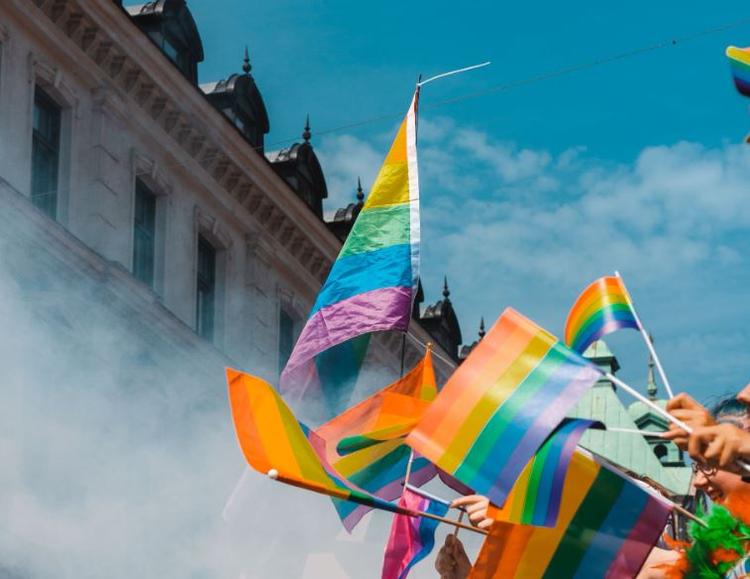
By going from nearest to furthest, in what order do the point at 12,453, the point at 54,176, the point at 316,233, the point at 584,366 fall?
the point at 584,366, the point at 12,453, the point at 54,176, the point at 316,233

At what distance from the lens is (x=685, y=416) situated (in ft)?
21.7

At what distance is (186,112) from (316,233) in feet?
13.7

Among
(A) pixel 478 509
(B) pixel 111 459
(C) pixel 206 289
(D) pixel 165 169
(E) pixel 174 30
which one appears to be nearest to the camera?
(A) pixel 478 509

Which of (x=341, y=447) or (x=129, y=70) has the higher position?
(x=129, y=70)

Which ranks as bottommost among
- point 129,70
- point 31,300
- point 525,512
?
point 525,512

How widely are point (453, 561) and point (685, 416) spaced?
8.70 feet

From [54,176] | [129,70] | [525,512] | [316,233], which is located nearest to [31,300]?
[54,176]

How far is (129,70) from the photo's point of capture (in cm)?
2109

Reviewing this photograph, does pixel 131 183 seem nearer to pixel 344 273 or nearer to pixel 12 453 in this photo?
pixel 12 453

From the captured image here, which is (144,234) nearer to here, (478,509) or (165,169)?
(165,169)

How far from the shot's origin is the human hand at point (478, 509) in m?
8.24

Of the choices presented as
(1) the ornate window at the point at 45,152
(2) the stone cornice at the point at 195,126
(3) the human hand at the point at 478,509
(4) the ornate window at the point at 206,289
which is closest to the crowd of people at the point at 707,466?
(3) the human hand at the point at 478,509

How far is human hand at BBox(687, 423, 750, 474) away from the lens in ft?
21.3

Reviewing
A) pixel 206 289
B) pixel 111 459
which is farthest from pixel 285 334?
pixel 111 459
